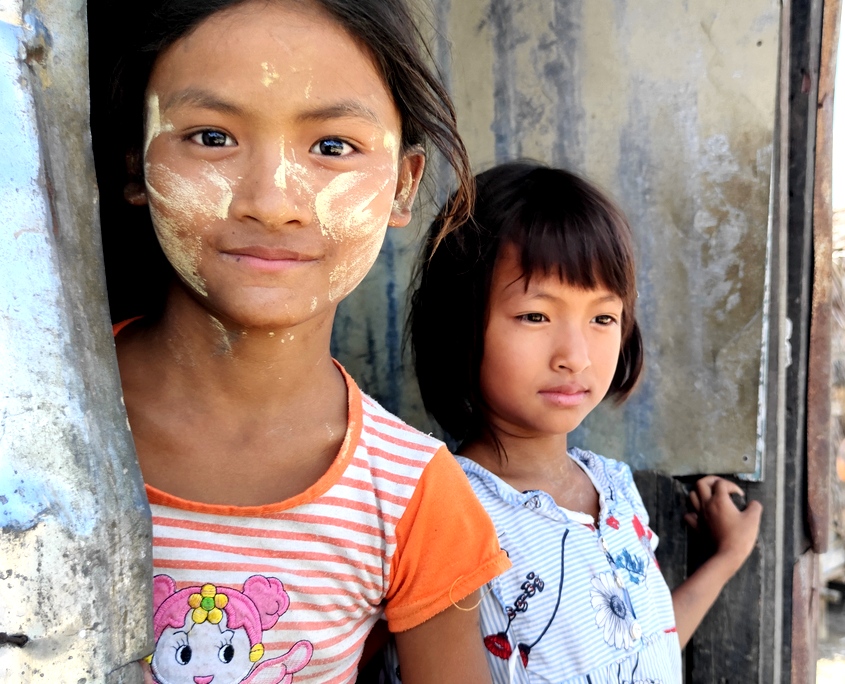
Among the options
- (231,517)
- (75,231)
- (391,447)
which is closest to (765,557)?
(391,447)

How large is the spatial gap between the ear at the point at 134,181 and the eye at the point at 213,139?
6.5 inches

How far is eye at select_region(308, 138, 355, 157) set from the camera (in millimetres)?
1084

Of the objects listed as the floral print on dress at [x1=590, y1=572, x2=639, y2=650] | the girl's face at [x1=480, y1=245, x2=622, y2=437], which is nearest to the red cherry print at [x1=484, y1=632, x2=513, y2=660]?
the floral print on dress at [x1=590, y1=572, x2=639, y2=650]

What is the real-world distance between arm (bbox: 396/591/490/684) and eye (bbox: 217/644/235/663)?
0.30 m

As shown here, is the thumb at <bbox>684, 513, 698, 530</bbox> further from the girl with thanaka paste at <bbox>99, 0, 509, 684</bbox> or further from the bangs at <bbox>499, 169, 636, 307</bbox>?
the girl with thanaka paste at <bbox>99, 0, 509, 684</bbox>

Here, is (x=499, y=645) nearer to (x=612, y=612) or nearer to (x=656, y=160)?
(x=612, y=612)

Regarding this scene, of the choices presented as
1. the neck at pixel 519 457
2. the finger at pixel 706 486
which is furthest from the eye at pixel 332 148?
the finger at pixel 706 486

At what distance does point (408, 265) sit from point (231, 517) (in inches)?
45.5

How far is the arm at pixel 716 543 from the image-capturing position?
1.97m

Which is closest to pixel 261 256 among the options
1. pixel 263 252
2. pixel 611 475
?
pixel 263 252

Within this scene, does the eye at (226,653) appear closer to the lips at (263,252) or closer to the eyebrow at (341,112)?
the lips at (263,252)

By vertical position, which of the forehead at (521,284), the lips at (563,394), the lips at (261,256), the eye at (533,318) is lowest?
the lips at (563,394)

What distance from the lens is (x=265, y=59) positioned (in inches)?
40.7

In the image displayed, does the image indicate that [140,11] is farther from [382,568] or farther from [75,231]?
[382,568]
